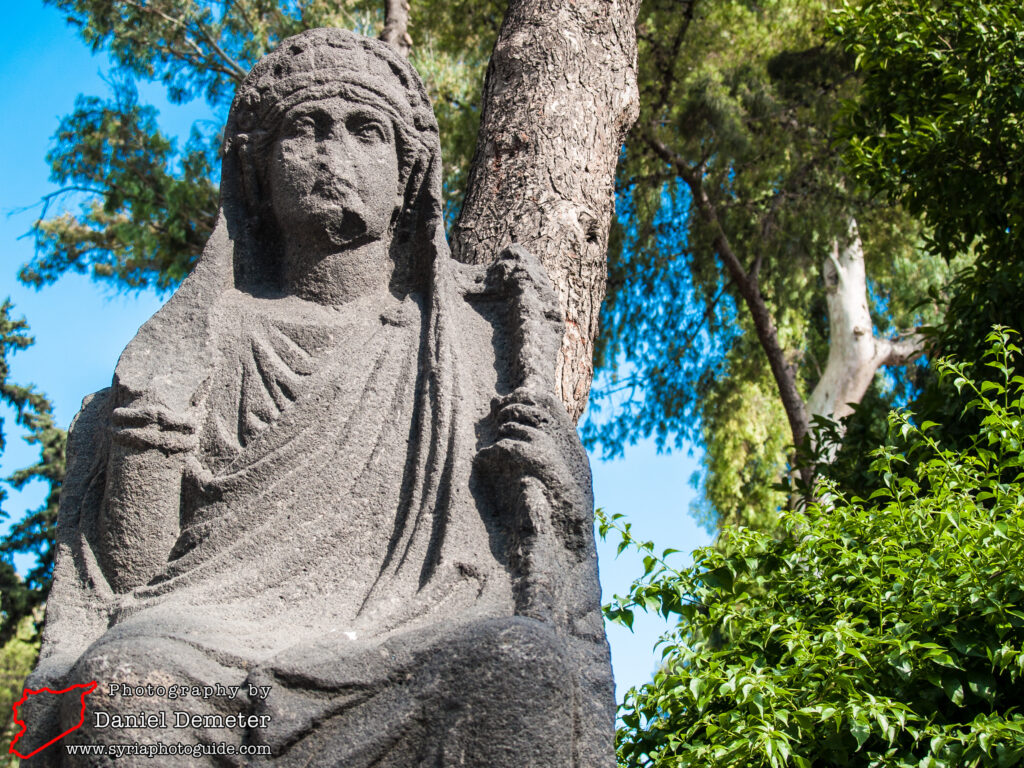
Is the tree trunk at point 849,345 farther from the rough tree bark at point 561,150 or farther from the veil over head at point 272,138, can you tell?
the veil over head at point 272,138

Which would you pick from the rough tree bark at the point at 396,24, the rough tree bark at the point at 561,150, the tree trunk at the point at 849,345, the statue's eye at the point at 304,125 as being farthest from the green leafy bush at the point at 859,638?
the tree trunk at the point at 849,345

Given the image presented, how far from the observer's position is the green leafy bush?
13.4ft

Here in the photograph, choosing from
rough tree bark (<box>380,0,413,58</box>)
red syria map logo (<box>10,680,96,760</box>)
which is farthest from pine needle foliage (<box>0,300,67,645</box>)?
red syria map logo (<box>10,680,96,760</box>)

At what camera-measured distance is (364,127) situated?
398 cm

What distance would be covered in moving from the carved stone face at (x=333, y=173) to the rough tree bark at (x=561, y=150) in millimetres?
1146

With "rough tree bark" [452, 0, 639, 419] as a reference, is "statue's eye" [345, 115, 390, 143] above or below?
below

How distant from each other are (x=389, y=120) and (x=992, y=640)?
2878 millimetres

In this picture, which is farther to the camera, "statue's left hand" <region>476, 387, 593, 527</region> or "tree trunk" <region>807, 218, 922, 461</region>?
"tree trunk" <region>807, 218, 922, 461</region>

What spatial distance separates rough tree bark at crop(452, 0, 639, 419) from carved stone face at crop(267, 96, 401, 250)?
→ 1.15 m

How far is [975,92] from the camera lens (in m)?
7.05

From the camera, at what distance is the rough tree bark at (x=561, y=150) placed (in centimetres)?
507

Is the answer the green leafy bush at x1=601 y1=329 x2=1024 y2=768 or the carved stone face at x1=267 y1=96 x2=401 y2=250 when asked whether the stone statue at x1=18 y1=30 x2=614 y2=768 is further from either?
the green leafy bush at x1=601 y1=329 x2=1024 y2=768

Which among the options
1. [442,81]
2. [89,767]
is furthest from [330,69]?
[442,81]

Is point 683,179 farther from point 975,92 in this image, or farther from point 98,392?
point 98,392
